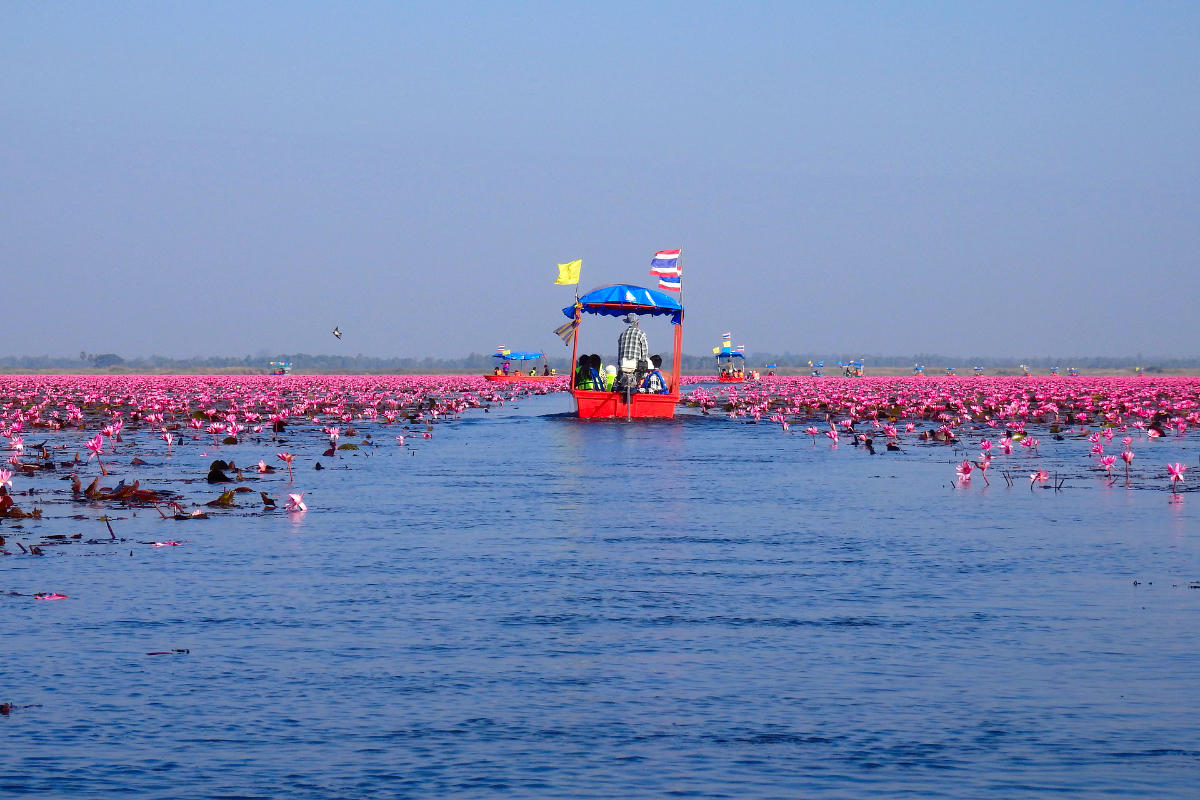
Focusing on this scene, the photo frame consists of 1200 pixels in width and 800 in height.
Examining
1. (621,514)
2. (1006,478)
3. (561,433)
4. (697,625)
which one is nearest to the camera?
(697,625)

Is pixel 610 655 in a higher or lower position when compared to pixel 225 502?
lower

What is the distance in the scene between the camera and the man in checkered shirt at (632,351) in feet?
114

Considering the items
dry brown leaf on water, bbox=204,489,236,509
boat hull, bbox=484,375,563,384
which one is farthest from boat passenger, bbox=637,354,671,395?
boat hull, bbox=484,375,563,384

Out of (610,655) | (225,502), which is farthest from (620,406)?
(610,655)

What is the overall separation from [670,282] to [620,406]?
3.70 m

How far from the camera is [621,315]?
123 feet

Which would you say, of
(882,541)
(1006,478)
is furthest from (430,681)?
(1006,478)

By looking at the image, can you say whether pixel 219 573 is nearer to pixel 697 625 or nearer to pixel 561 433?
pixel 697 625

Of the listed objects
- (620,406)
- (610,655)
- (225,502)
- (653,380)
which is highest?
(653,380)

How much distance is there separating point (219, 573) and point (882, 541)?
6199 mm

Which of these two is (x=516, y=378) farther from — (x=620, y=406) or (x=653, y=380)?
(x=653, y=380)

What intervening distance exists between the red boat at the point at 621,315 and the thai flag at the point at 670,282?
758mm

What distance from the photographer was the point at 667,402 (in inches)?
1471

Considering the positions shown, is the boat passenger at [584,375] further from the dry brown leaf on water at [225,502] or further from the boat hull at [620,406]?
the dry brown leaf on water at [225,502]
